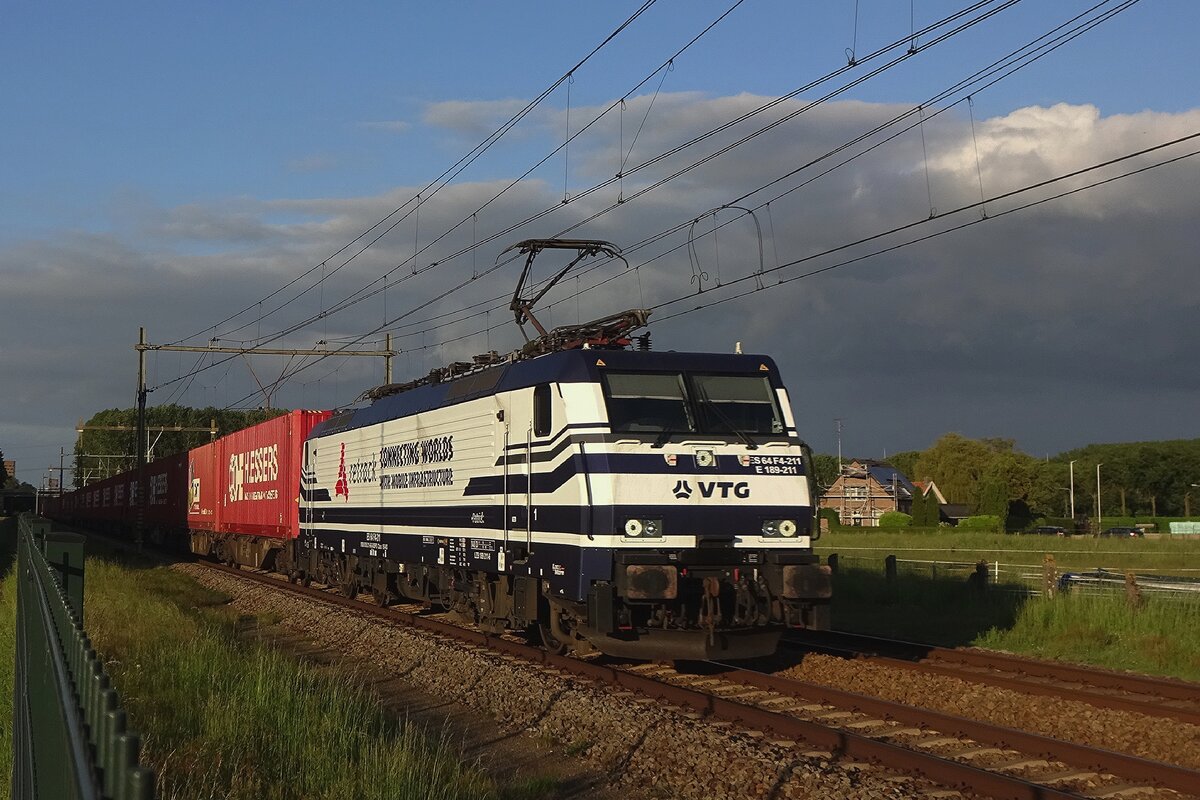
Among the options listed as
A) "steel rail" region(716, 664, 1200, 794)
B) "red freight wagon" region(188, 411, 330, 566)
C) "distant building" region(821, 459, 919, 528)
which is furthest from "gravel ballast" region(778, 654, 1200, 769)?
"distant building" region(821, 459, 919, 528)

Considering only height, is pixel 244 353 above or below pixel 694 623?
above

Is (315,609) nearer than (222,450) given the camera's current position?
Yes

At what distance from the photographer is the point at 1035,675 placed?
1366 cm

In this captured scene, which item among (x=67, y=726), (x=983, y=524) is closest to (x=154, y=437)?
(x=983, y=524)

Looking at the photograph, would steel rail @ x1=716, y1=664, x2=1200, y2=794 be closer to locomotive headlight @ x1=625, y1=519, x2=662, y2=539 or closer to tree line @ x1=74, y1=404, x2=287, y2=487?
locomotive headlight @ x1=625, y1=519, x2=662, y2=539

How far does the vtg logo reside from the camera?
43.2 feet

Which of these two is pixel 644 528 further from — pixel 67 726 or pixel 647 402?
pixel 67 726

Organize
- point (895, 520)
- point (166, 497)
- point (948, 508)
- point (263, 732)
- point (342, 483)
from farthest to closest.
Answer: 1. point (948, 508)
2. point (895, 520)
3. point (166, 497)
4. point (342, 483)
5. point (263, 732)

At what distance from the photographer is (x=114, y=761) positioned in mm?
2467

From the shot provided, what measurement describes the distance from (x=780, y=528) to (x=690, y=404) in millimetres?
1792

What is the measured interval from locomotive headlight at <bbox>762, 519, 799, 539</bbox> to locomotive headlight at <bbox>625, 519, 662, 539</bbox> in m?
1.35

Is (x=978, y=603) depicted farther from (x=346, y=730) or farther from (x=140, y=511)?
(x=140, y=511)

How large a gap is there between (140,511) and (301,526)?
23.7 m

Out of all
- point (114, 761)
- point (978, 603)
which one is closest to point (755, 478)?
point (978, 603)
